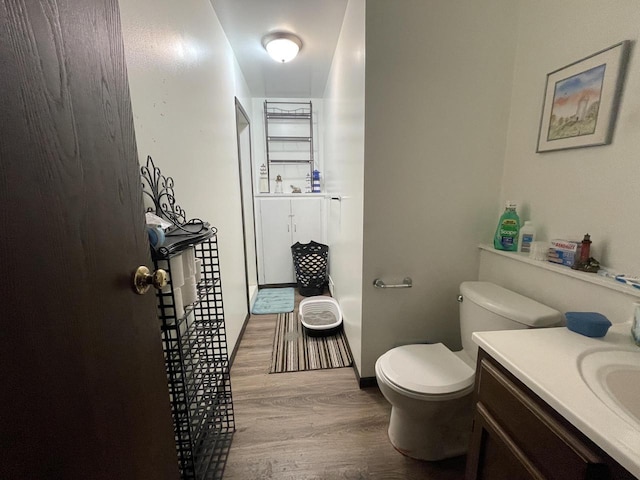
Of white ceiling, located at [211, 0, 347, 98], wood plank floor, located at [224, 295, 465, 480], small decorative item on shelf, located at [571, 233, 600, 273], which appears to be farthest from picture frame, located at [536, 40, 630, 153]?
wood plank floor, located at [224, 295, 465, 480]

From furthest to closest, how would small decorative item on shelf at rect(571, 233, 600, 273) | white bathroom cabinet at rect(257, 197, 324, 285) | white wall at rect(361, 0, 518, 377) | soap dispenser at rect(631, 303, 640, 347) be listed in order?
white bathroom cabinet at rect(257, 197, 324, 285), white wall at rect(361, 0, 518, 377), small decorative item on shelf at rect(571, 233, 600, 273), soap dispenser at rect(631, 303, 640, 347)

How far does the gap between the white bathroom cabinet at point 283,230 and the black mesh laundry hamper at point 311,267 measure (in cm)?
21

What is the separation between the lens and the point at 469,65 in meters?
1.42

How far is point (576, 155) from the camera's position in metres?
1.14

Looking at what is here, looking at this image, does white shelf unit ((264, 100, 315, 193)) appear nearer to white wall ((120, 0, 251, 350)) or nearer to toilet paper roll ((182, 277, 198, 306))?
white wall ((120, 0, 251, 350))

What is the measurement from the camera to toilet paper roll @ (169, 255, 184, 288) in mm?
874

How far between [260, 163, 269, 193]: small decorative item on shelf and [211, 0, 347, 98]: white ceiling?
0.98 meters

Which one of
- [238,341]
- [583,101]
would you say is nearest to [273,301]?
[238,341]

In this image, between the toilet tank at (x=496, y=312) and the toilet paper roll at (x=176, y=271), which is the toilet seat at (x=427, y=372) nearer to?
the toilet tank at (x=496, y=312)

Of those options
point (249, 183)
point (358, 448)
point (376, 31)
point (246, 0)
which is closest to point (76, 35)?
point (376, 31)

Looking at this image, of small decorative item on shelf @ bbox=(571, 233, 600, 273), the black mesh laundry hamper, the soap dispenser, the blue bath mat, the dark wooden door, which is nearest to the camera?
the dark wooden door

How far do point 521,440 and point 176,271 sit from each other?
1.14m

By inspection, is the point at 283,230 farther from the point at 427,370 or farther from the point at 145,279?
the point at 145,279

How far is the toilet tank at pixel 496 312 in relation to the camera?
1.10 m
